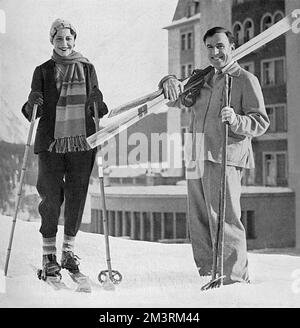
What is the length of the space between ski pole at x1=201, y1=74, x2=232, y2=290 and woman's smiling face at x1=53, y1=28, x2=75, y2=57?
0.44 m

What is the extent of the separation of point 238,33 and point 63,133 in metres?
0.54

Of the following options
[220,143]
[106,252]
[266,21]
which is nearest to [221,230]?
[220,143]

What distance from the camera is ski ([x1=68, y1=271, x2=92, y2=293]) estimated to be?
1.91 m

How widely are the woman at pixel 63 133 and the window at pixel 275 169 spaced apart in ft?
1.52

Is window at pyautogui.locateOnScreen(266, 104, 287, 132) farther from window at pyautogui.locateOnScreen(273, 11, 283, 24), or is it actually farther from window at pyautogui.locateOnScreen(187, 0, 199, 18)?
window at pyautogui.locateOnScreen(187, 0, 199, 18)

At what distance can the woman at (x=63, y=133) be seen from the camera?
189 centimetres

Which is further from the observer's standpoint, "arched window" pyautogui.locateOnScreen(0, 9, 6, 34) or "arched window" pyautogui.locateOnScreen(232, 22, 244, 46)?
"arched window" pyautogui.locateOnScreen(0, 9, 6, 34)

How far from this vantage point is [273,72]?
1.88 metres

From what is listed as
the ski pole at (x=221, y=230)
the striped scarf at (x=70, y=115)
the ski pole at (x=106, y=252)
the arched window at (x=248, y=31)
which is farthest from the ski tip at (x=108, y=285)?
the arched window at (x=248, y=31)

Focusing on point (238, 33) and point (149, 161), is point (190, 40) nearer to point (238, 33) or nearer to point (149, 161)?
point (238, 33)

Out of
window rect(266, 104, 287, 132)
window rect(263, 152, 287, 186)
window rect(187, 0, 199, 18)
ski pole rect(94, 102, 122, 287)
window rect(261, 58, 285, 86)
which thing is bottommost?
ski pole rect(94, 102, 122, 287)

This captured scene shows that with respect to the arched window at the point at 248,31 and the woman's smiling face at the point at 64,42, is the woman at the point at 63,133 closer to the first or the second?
the woman's smiling face at the point at 64,42

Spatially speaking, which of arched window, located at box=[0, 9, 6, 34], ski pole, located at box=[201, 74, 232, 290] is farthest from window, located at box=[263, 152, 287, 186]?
arched window, located at box=[0, 9, 6, 34]

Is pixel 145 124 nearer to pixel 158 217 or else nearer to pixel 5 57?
pixel 158 217
